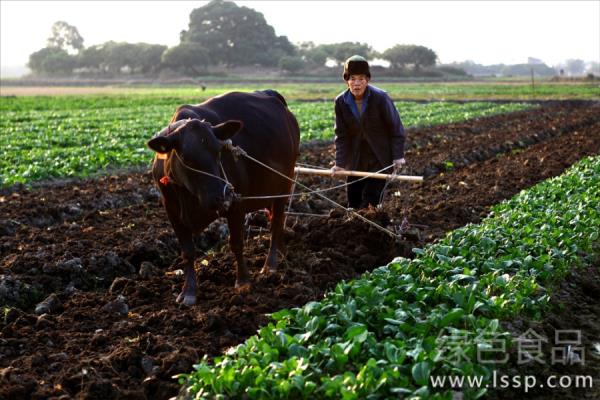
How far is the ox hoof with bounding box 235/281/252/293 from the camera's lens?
7.31 m

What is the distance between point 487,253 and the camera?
7523 millimetres

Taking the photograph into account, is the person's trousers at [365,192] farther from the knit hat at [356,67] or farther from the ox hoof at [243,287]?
the ox hoof at [243,287]

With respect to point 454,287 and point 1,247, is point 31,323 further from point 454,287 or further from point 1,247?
point 454,287

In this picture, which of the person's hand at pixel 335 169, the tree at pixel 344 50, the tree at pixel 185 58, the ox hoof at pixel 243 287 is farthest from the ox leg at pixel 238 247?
the tree at pixel 344 50

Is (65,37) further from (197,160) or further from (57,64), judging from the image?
(197,160)

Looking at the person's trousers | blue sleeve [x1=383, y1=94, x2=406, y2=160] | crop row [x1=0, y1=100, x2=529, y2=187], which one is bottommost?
the person's trousers

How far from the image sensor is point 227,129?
700cm

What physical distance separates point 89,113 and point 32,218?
88.6 feet

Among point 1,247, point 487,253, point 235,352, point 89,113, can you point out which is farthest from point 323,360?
point 89,113

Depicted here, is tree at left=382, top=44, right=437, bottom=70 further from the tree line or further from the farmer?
the farmer

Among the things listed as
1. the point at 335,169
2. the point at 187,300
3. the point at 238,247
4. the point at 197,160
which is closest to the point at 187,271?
the point at 187,300

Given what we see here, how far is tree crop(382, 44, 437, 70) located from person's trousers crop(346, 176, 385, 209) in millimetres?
98232

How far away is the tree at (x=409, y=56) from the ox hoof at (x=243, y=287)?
101 metres

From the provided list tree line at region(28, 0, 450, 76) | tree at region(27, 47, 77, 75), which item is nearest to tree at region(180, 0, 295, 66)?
tree line at region(28, 0, 450, 76)
